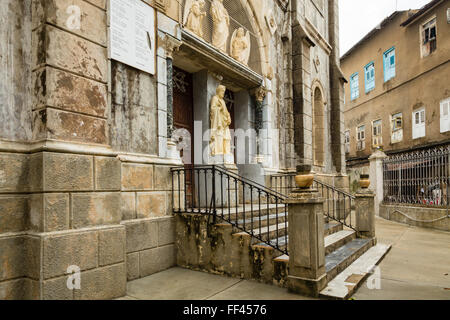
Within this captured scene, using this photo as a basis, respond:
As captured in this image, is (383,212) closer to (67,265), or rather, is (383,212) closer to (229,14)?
(229,14)

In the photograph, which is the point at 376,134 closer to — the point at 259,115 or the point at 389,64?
the point at 389,64

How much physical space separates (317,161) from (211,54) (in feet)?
21.4

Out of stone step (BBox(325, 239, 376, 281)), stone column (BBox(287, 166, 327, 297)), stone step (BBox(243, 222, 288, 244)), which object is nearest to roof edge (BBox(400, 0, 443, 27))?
stone step (BBox(325, 239, 376, 281))

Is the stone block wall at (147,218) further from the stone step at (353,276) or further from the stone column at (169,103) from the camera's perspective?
the stone step at (353,276)

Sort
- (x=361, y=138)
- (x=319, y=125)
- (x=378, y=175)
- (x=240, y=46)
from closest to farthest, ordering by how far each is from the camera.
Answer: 1. (x=240, y=46)
2. (x=319, y=125)
3. (x=378, y=175)
4. (x=361, y=138)

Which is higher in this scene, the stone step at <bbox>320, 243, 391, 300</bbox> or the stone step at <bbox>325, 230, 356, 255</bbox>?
the stone step at <bbox>325, 230, 356, 255</bbox>

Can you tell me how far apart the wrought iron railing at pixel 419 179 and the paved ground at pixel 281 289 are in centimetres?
414

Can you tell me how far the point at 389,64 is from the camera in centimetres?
1773

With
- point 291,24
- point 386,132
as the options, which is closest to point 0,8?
point 291,24

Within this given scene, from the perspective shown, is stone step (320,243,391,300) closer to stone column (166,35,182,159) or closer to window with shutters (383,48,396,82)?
stone column (166,35,182,159)

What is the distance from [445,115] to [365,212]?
10328 mm

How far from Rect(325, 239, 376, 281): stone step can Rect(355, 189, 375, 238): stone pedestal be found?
229 millimetres

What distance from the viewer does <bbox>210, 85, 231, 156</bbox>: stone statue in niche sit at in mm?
7035

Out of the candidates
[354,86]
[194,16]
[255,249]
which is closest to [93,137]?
[255,249]
